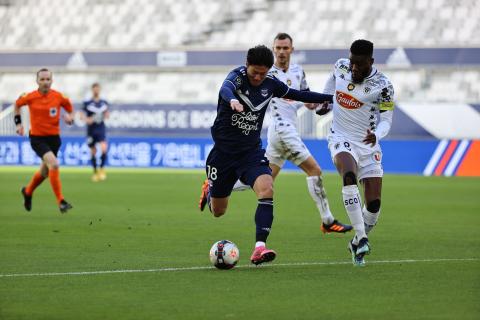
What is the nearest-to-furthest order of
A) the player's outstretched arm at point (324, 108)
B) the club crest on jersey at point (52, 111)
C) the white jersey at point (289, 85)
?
the player's outstretched arm at point (324, 108) < the white jersey at point (289, 85) < the club crest on jersey at point (52, 111)

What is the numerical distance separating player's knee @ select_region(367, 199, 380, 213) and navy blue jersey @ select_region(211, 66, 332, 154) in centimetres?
131

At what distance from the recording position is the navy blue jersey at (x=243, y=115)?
1021cm

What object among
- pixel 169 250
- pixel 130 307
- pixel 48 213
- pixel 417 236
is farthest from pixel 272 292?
pixel 48 213

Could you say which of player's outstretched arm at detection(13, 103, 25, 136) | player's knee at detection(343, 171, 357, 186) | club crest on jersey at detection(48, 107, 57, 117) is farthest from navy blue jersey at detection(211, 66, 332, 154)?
club crest on jersey at detection(48, 107, 57, 117)

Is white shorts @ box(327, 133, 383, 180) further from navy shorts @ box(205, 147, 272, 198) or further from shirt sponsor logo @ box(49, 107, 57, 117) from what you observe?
shirt sponsor logo @ box(49, 107, 57, 117)

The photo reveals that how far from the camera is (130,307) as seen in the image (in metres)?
7.54

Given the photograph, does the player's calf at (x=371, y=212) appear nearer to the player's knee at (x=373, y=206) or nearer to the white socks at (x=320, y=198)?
the player's knee at (x=373, y=206)

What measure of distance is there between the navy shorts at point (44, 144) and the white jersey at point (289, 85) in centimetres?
459

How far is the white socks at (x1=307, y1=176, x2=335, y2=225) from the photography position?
13445 millimetres

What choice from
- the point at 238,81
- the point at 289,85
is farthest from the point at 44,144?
the point at 238,81

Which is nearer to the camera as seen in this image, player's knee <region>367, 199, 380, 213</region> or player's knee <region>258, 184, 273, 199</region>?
player's knee <region>258, 184, 273, 199</region>

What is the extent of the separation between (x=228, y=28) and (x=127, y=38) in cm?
414

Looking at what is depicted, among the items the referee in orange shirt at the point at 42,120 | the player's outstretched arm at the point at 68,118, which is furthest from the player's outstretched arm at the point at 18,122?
the player's outstretched arm at the point at 68,118

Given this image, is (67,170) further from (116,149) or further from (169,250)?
(169,250)
